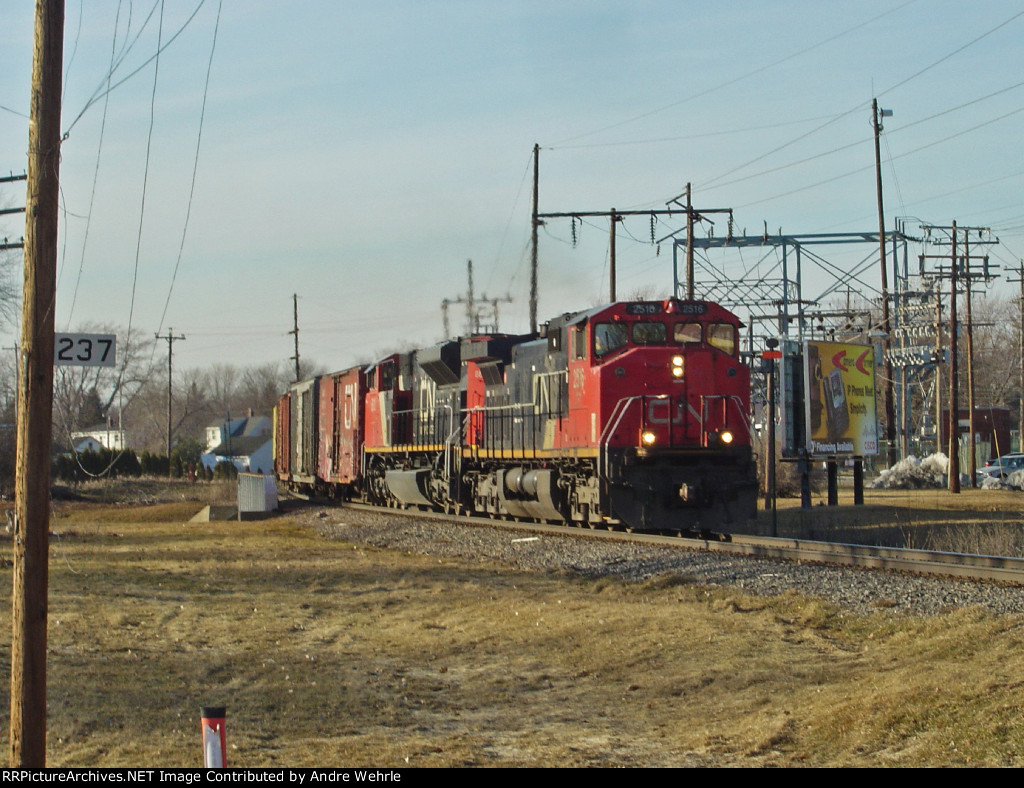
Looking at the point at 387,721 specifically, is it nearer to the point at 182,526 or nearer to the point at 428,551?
the point at 428,551

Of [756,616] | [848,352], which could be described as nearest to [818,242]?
[848,352]

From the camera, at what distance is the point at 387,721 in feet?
27.3

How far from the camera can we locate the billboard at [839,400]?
26891 millimetres

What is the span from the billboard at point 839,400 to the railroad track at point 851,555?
406 inches

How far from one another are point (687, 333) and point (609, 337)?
4.13 ft

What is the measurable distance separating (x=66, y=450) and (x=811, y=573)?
67561mm

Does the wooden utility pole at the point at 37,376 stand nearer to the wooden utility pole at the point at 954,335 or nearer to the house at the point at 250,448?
the wooden utility pole at the point at 954,335

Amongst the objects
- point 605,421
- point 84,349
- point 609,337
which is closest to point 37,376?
point 84,349

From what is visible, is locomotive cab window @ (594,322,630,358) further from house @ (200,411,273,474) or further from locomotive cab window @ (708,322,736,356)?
house @ (200,411,273,474)

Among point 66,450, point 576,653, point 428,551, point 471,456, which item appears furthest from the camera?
point 66,450

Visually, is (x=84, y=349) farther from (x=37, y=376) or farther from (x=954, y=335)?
(x=954, y=335)

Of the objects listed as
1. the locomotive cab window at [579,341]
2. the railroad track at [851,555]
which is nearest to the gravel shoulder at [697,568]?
the railroad track at [851,555]

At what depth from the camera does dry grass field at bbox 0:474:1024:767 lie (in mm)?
7160

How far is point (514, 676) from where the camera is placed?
9.49 m
